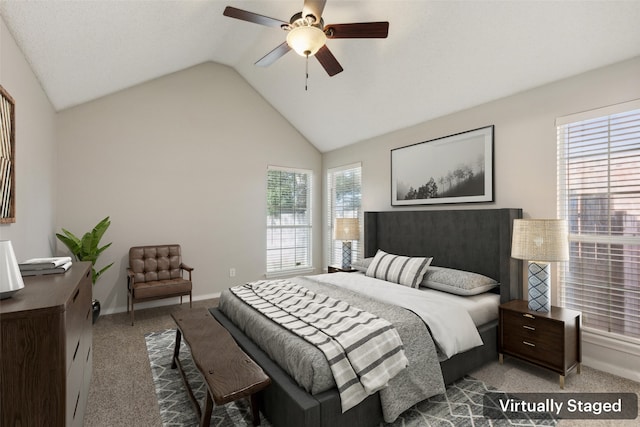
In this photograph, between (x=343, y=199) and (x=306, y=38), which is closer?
(x=306, y=38)

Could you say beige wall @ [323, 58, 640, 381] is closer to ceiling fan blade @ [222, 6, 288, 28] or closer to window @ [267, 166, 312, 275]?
ceiling fan blade @ [222, 6, 288, 28]

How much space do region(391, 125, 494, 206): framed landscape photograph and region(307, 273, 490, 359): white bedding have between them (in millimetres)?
1274

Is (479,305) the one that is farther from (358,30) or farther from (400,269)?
(358,30)

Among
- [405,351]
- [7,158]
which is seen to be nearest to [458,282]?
[405,351]

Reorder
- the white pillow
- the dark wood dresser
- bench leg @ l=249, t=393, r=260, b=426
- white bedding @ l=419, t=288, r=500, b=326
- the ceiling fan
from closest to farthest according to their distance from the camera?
the dark wood dresser, bench leg @ l=249, t=393, r=260, b=426, the ceiling fan, white bedding @ l=419, t=288, r=500, b=326, the white pillow

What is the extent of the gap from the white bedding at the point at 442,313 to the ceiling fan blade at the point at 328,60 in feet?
6.87

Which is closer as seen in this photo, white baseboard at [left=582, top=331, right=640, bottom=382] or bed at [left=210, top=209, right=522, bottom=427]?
bed at [left=210, top=209, right=522, bottom=427]

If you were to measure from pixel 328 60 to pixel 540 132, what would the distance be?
217 centimetres

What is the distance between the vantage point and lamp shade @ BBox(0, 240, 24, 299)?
1389mm

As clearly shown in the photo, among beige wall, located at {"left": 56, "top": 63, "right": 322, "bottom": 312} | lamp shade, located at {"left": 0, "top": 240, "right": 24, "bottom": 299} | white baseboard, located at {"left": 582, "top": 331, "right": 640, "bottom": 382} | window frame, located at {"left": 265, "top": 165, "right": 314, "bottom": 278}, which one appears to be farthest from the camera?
window frame, located at {"left": 265, "top": 165, "right": 314, "bottom": 278}

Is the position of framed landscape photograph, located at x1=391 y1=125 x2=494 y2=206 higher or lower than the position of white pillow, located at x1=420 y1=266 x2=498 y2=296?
higher

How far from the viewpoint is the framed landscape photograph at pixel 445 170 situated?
3504mm

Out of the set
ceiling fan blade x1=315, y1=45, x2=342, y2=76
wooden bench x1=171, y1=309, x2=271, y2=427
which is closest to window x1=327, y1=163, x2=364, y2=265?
ceiling fan blade x1=315, y1=45, x2=342, y2=76

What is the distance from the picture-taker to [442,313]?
2514 millimetres
